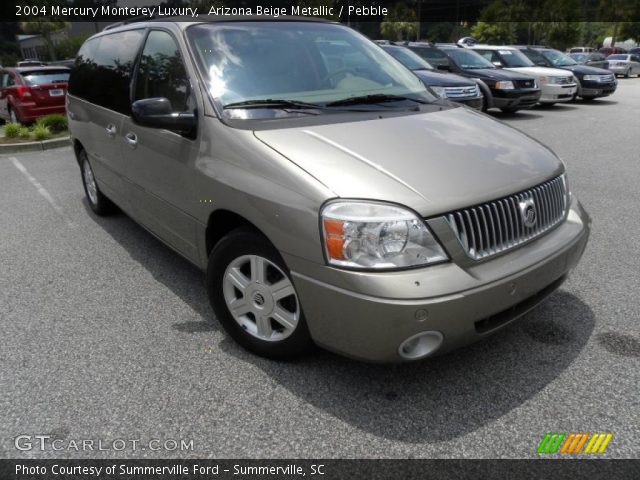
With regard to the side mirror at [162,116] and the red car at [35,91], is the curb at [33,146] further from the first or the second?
the side mirror at [162,116]

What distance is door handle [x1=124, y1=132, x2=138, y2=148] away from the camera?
366 centimetres

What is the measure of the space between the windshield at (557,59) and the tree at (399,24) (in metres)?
44.6

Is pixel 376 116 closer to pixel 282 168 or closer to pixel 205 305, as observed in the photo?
pixel 282 168

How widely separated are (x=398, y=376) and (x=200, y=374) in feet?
3.46

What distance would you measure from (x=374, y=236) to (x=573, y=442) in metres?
1.25

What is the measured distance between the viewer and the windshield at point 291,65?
305cm

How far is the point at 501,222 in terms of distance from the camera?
2.44 metres

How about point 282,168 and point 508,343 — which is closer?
point 282,168

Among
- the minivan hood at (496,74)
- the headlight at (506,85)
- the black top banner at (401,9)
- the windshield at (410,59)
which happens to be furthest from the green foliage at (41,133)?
the black top banner at (401,9)

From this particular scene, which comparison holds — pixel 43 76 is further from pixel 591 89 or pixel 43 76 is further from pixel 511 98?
pixel 591 89

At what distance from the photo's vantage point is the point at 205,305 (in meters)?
3.57

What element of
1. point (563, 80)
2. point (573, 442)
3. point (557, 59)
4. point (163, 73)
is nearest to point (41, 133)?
point (163, 73)

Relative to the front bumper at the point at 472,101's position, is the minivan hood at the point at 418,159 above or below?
above

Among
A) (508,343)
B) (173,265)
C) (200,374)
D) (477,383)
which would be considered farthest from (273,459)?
(173,265)
